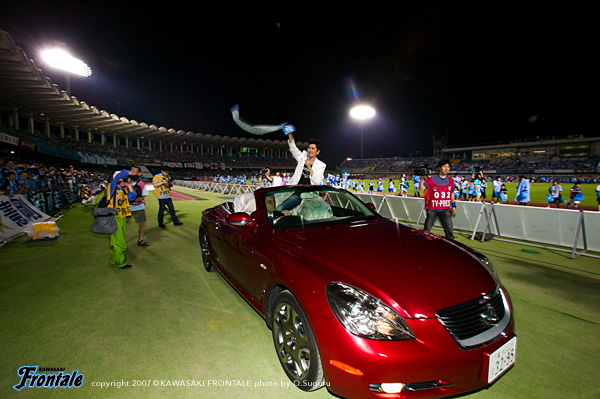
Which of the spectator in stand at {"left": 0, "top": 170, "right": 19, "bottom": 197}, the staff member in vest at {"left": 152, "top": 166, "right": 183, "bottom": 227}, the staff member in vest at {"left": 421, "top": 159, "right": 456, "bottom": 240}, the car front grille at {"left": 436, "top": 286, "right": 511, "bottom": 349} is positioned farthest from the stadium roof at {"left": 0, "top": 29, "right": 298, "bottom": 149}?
the car front grille at {"left": 436, "top": 286, "right": 511, "bottom": 349}

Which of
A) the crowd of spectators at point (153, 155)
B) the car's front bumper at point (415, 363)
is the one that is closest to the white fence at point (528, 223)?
the car's front bumper at point (415, 363)

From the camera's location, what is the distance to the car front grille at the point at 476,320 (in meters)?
1.55

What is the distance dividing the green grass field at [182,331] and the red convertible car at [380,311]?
0.43 meters

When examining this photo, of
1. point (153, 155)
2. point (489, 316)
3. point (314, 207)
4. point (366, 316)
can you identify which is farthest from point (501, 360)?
point (153, 155)

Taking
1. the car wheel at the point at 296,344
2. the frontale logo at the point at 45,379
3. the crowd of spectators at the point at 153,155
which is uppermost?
the crowd of spectators at the point at 153,155

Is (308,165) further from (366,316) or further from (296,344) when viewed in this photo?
(366,316)

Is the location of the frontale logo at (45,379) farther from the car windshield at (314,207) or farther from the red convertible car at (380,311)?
the car windshield at (314,207)

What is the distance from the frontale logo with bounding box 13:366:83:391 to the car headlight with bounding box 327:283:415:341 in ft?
6.90

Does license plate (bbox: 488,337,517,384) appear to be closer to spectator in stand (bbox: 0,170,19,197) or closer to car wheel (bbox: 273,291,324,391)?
car wheel (bbox: 273,291,324,391)

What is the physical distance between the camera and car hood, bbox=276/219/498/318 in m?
1.61

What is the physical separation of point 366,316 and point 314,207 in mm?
1769

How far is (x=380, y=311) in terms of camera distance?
1552mm

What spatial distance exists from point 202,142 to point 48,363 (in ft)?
214

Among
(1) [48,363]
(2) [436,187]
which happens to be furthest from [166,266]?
(2) [436,187]
